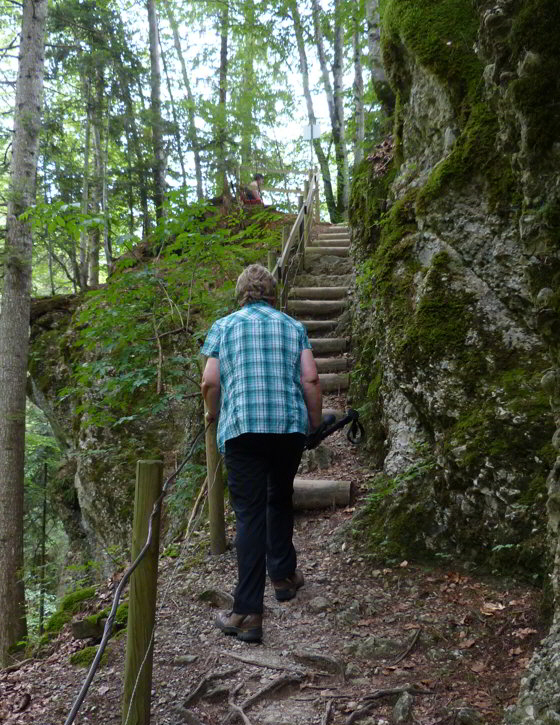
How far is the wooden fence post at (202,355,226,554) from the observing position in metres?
4.34

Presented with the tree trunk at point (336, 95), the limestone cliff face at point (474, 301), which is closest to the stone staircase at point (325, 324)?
the limestone cliff face at point (474, 301)

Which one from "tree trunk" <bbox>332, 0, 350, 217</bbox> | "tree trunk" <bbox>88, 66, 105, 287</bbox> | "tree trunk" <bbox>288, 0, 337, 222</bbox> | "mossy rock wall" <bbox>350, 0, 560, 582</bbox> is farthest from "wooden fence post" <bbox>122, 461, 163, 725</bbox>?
"tree trunk" <bbox>288, 0, 337, 222</bbox>

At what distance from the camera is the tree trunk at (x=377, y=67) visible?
777cm

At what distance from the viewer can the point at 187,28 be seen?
22516mm

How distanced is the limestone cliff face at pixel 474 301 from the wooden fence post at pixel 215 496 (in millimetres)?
1231

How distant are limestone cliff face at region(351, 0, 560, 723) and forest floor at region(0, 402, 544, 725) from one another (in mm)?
322

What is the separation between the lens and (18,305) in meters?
7.96

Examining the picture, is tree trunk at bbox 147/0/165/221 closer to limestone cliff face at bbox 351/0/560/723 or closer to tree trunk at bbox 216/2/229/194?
tree trunk at bbox 216/2/229/194

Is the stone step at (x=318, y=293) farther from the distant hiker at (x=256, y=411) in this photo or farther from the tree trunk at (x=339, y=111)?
the tree trunk at (x=339, y=111)

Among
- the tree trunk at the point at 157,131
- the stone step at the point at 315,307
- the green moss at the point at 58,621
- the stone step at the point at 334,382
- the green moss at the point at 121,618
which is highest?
the tree trunk at the point at 157,131

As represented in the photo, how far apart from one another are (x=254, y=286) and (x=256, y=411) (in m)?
0.82

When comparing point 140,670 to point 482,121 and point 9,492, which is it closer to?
point 482,121

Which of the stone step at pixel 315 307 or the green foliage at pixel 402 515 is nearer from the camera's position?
the green foliage at pixel 402 515

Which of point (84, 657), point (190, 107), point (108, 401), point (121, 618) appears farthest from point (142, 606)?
point (190, 107)
